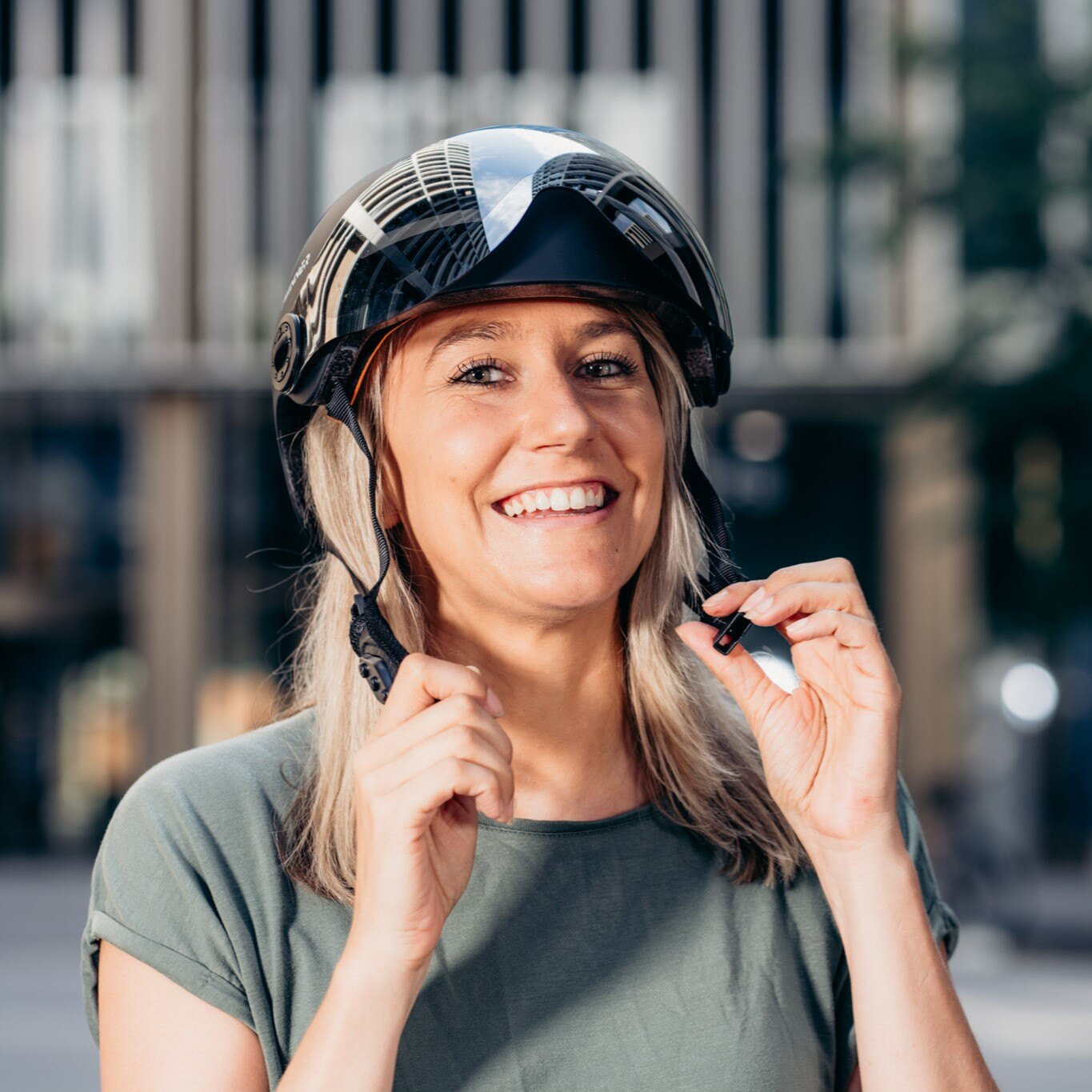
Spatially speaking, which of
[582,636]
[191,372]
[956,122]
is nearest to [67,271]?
[191,372]

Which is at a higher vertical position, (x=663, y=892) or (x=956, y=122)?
(x=956, y=122)

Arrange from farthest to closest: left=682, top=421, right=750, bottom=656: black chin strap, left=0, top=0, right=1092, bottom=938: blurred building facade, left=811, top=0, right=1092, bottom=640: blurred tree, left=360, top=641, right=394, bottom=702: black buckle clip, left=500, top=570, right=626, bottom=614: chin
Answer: left=0, top=0, right=1092, bottom=938: blurred building facade, left=811, top=0, right=1092, bottom=640: blurred tree, left=682, top=421, right=750, bottom=656: black chin strap, left=500, top=570, right=626, bottom=614: chin, left=360, top=641, right=394, bottom=702: black buckle clip

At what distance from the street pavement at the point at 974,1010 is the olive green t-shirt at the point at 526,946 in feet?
19.4

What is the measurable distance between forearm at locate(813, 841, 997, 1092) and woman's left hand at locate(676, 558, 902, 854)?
0.05m

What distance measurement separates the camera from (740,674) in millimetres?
2111

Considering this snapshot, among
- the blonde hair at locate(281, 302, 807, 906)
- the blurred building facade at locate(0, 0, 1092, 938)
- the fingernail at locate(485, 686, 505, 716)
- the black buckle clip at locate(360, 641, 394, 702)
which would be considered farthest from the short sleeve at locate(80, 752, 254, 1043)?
the blurred building facade at locate(0, 0, 1092, 938)

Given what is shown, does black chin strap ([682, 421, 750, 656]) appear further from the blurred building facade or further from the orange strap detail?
the blurred building facade

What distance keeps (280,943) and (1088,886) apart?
15477mm

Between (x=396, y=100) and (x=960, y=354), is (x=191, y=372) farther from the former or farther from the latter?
(x=960, y=354)

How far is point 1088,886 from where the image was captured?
52.1 ft

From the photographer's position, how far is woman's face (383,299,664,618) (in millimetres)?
2016

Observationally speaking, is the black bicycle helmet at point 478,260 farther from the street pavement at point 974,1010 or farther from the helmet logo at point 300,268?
the street pavement at point 974,1010

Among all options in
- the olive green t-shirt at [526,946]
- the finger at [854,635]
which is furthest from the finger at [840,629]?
the olive green t-shirt at [526,946]

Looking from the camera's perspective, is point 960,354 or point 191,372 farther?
point 191,372
